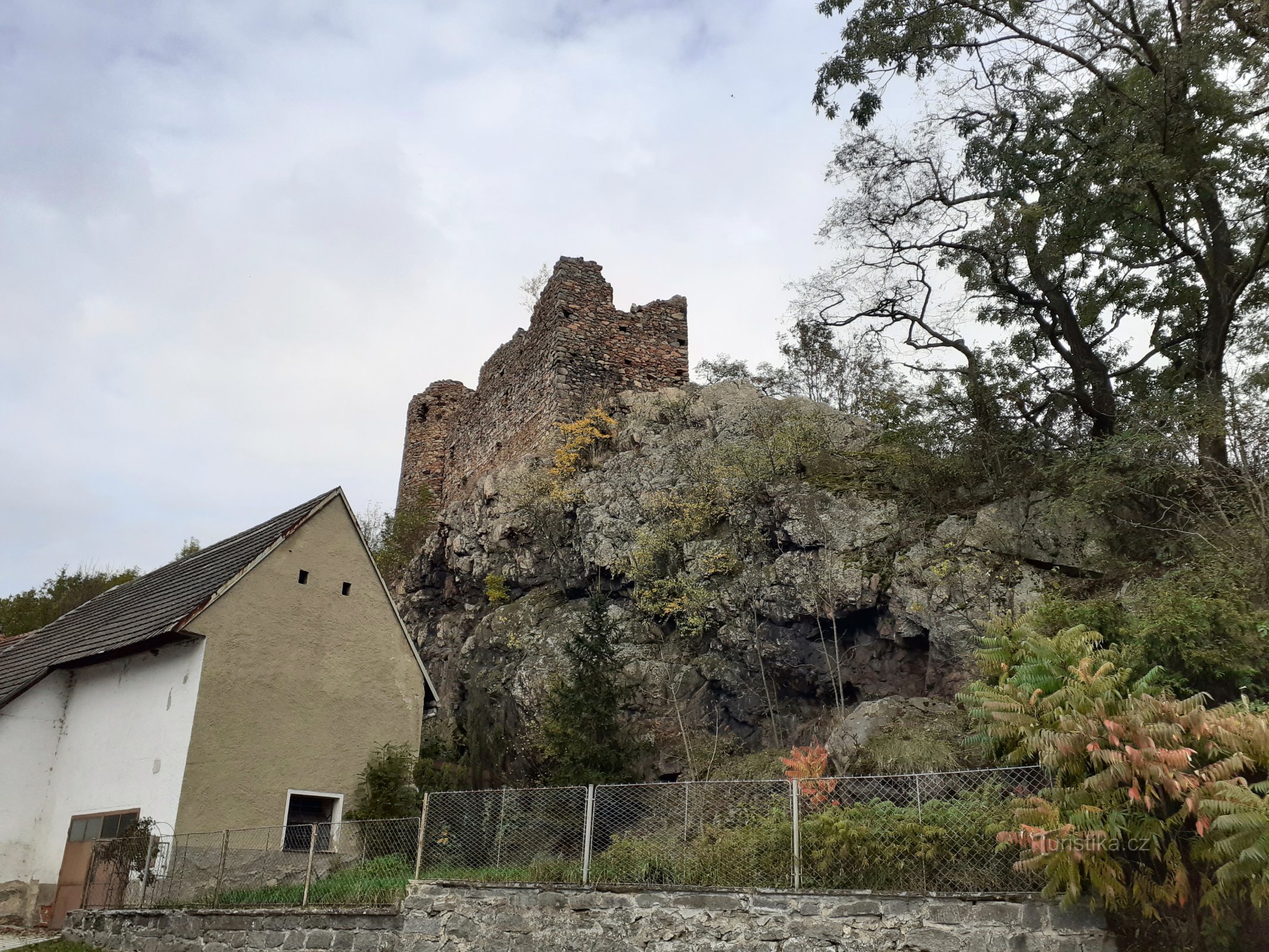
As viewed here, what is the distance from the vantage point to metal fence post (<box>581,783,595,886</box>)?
964 cm

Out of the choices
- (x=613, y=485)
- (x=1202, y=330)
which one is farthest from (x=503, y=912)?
(x=1202, y=330)

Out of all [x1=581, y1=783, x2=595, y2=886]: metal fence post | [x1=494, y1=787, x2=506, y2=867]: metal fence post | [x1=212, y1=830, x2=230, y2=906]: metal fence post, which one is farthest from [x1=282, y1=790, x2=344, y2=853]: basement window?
[x1=581, y1=783, x2=595, y2=886]: metal fence post

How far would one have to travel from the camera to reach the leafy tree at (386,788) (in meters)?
14.4

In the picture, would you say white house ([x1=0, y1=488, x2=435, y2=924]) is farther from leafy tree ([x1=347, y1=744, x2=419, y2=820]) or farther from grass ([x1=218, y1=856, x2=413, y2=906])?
grass ([x1=218, y1=856, x2=413, y2=906])

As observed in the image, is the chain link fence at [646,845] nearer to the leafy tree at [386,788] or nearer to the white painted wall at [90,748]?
the white painted wall at [90,748]

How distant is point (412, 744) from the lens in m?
16.0

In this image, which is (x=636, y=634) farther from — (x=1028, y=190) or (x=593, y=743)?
(x=1028, y=190)

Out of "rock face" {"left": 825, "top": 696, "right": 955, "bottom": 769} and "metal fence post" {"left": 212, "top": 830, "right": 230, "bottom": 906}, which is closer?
"rock face" {"left": 825, "top": 696, "right": 955, "bottom": 769}

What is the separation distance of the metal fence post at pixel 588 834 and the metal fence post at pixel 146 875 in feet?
22.9

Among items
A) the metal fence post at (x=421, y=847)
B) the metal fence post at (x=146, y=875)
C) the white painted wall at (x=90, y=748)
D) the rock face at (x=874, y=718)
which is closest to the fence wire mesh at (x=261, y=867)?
the metal fence post at (x=146, y=875)

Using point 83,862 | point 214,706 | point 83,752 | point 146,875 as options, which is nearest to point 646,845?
point 214,706

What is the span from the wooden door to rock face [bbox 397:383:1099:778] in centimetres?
590

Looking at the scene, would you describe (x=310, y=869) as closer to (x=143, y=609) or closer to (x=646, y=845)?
(x=646, y=845)

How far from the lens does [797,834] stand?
8.62 metres
